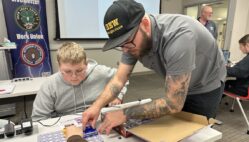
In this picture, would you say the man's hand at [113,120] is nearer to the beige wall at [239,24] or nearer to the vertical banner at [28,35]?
the vertical banner at [28,35]

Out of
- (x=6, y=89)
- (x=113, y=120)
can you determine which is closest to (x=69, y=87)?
(x=113, y=120)

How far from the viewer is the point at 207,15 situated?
3.70 m

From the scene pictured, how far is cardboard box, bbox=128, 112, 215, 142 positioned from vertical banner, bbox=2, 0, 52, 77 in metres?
3.34

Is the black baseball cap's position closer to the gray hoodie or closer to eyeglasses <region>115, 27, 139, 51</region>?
eyeglasses <region>115, 27, 139, 51</region>

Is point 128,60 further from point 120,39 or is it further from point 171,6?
point 171,6

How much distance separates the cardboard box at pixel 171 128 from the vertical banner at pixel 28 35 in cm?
334

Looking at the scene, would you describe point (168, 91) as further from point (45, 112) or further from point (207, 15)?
point (207, 15)

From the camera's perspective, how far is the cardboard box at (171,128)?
795 millimetres

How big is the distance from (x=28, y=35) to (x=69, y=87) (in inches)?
108

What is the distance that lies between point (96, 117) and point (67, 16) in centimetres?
348

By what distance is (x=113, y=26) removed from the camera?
0.78m

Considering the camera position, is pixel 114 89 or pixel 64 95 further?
pixel 64 95

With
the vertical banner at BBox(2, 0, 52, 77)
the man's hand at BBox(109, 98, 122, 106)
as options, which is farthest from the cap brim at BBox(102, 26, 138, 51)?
the vertical banner at BBox(2, 0, 52, 77)

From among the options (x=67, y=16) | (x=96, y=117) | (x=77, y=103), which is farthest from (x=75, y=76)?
(x=67, y=16)
